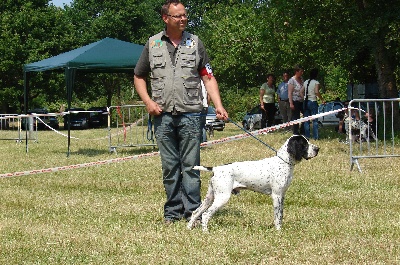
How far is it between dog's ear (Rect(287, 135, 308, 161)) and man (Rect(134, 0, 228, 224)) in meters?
0.72

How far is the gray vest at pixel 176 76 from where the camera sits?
7184 mm

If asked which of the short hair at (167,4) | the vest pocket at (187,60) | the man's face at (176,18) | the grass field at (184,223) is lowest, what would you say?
the grass field at (184,223)

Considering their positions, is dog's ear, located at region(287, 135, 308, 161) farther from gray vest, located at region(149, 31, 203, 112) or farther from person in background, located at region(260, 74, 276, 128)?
person in background, located at region(260, 74, 276, 128)

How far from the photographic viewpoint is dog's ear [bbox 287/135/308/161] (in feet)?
23.4

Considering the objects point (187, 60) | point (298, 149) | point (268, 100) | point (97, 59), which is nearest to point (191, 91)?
point (187, 60)

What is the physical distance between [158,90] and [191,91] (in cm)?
32

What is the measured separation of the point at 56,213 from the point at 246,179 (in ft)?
8.38

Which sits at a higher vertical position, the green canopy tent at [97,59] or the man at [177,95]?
the green canopy tent at [97,59]

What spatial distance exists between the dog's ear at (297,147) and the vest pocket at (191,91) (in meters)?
1.01

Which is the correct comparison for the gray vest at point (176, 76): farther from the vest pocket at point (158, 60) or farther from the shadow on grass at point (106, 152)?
the shadow on grass at point (106, 152)

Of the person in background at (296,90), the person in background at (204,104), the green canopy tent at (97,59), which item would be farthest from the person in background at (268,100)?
the person in background at (204,104)

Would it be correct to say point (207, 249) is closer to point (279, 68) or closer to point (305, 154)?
point (305, 154)

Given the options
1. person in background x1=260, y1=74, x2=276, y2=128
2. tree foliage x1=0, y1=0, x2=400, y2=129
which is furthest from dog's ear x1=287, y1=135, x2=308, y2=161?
person in background x1=260, y1=74, x2=276, y2=128

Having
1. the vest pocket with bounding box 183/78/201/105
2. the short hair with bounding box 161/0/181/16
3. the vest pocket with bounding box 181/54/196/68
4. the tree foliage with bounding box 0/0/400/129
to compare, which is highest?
the tree foliage with bounding box 0/0/400/129
